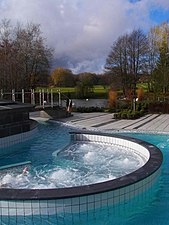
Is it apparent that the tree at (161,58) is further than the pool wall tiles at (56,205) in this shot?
Yes

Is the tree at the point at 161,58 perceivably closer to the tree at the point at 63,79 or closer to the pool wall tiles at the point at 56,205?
the tree at the point at 63,79

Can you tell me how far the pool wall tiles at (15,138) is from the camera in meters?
8.69

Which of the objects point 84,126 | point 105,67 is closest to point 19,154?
point 84,126

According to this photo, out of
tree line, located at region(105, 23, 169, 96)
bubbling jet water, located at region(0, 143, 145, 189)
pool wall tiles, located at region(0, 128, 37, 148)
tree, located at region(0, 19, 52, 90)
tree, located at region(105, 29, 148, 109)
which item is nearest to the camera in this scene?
bubbling jet water, located at region(0, 143, 145, 189)

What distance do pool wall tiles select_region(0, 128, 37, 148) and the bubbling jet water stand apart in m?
2.17

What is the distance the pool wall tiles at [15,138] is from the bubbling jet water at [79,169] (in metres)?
2.17

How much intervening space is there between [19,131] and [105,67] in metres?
19.2

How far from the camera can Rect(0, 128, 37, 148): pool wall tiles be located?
8.69 m

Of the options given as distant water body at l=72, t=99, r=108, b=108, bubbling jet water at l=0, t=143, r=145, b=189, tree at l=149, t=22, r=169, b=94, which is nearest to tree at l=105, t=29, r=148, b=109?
tree at l=149, t=22, r=169, b=94

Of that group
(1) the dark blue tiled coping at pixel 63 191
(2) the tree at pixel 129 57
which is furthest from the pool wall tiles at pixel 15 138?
(2) the tree at pixel 129 57

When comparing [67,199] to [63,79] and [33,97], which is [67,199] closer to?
[33,97]

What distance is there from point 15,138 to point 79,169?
3902 mm

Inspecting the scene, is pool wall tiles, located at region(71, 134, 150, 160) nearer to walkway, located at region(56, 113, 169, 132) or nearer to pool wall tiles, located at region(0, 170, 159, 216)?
walkway, located at region(56, 113, 169, 132)

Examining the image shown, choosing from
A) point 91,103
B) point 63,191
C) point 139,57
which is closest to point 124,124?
point 63,191
